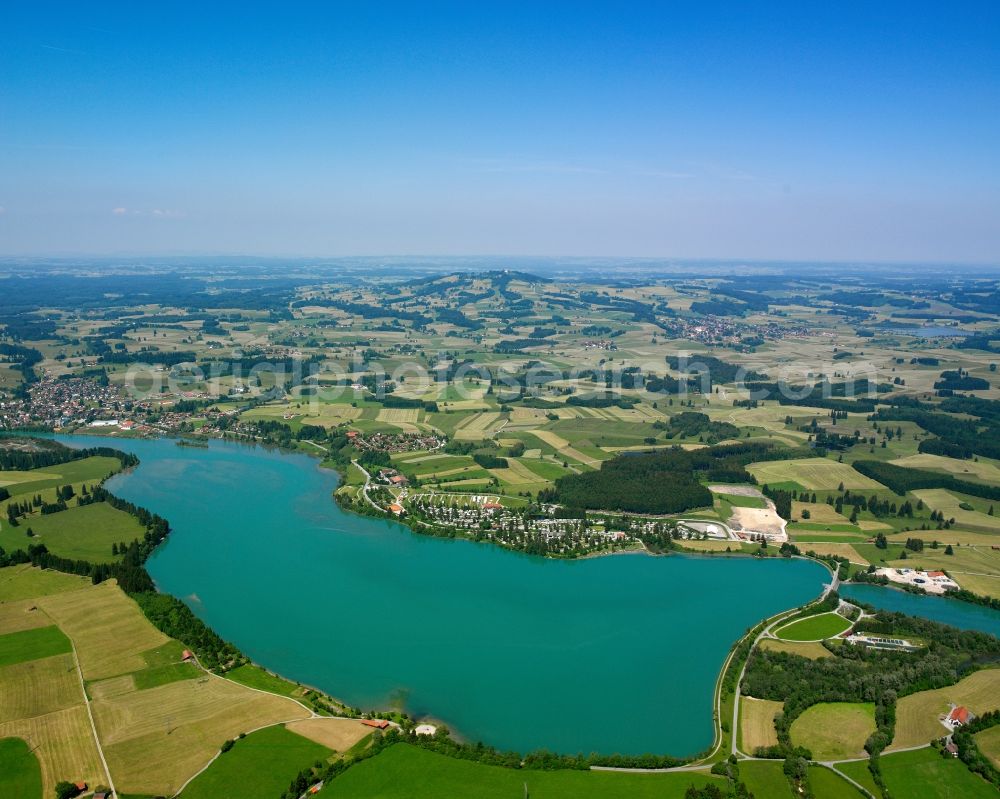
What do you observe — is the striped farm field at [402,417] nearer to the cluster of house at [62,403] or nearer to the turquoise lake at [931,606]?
Answer: the cluster of house at [62,403]

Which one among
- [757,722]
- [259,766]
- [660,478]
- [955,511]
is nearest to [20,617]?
[259,766]

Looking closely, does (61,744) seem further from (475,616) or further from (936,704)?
(936,704)

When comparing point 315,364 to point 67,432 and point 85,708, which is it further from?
point 85,708

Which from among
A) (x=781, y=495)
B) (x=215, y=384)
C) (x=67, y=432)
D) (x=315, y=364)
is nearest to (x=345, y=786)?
(x=781, y=495)

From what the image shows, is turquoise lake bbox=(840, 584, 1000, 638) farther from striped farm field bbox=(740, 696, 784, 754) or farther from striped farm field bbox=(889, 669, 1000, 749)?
striped farm field bbox=(740, 696, 784, 754)

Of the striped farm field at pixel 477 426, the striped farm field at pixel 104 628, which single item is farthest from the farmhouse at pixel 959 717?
the striped farm field at pixel 477 426

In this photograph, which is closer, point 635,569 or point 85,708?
point 85,708
